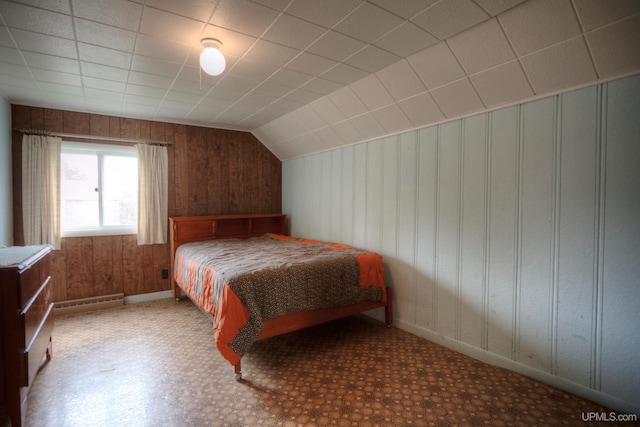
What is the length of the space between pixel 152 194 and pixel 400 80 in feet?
11.0

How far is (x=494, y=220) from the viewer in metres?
2.42

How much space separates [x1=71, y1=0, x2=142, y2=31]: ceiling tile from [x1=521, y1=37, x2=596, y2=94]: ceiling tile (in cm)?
237

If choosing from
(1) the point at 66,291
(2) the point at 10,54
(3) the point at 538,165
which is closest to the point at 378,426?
(3) the point at 538,165

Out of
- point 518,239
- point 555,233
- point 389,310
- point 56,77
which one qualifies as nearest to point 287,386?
point 389,310

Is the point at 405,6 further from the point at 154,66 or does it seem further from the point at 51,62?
the point at 51,62

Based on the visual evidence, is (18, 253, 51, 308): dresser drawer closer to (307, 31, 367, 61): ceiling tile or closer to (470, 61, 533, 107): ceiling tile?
(307, 31, 367, 61): ceiling tile

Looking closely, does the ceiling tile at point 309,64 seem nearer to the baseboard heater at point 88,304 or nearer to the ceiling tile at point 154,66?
the ceiling tile at point 154,66

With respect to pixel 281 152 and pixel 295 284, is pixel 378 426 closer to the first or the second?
pixel 295 284

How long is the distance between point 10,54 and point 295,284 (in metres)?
2.71

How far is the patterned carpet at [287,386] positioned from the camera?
1.83 meters

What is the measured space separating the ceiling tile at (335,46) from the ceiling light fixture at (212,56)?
619 mm

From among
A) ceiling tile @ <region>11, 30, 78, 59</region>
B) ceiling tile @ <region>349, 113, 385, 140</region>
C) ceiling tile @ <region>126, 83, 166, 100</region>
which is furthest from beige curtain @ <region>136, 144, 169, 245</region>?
ceiling tile @ <region>349, 113, 385, 140</region>

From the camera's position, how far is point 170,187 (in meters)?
4.25

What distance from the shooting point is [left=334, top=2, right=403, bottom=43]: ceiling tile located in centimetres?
177
